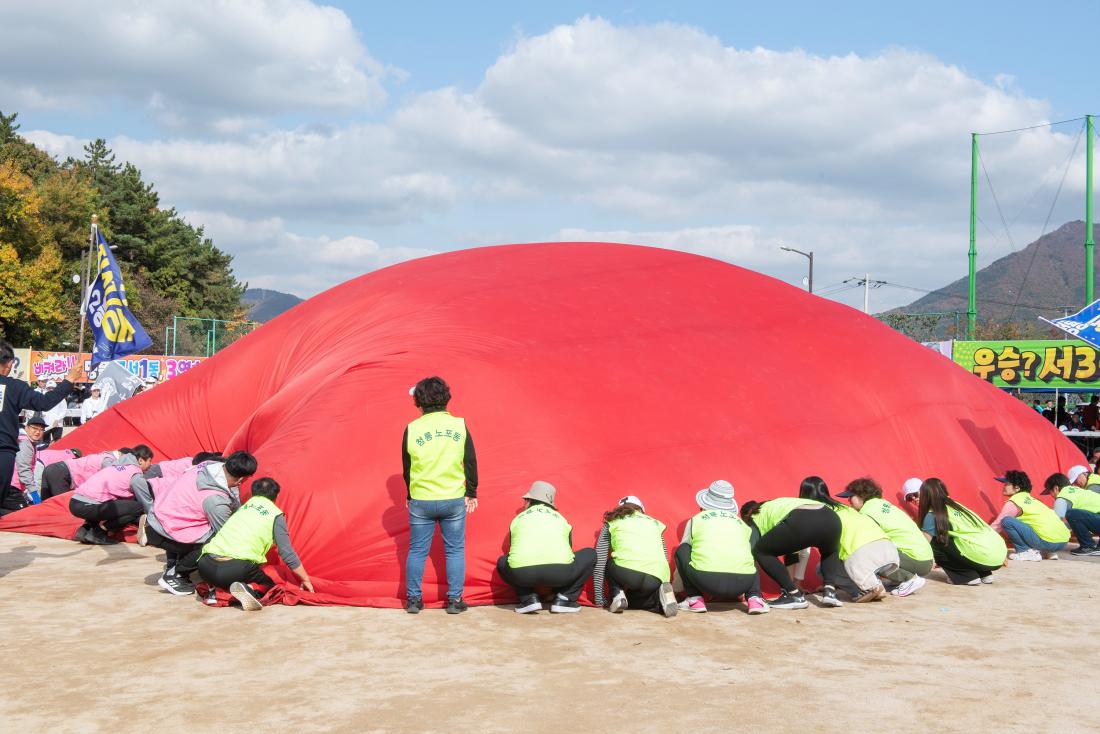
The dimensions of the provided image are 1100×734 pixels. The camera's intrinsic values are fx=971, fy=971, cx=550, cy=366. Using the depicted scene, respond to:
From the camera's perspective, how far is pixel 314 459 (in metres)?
6.78

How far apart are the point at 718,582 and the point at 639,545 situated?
1.83ft

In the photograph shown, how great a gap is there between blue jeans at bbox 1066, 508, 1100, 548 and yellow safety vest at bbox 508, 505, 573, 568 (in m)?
5.81

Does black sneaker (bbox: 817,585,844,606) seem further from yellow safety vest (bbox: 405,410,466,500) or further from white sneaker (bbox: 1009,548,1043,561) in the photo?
white sneaker (bbox: 1009,548,1043,561)

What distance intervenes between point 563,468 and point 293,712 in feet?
10.6

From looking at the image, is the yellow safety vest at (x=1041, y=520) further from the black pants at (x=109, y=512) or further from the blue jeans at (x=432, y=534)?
the black pants at (x=109, y=512)

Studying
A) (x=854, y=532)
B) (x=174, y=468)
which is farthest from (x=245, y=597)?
(x=854, y=532)

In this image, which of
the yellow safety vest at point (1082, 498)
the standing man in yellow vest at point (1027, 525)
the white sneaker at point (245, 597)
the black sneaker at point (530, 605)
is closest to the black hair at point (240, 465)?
the white sneaker at point (245, 597)

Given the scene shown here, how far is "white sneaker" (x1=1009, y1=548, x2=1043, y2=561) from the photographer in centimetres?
886

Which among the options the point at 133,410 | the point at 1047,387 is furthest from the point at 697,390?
the point at 1047,387

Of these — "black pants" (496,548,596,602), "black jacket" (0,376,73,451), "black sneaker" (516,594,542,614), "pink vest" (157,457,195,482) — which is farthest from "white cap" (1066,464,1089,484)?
"black jacket" (0,376,73,451)

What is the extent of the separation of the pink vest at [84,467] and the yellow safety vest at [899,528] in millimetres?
7158

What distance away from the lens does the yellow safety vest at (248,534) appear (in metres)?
6.15

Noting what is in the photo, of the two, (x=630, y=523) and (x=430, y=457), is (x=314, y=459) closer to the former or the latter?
(x=430, y=457)

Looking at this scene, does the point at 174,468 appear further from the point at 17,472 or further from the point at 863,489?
the point at 863,489
